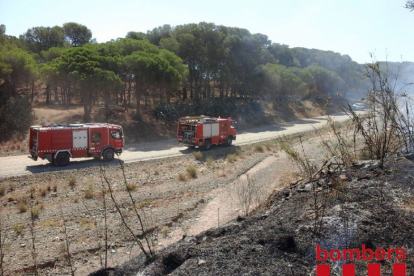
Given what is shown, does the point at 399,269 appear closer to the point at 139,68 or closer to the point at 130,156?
the point at 130,156

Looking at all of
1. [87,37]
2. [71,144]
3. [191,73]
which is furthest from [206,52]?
[71,144]

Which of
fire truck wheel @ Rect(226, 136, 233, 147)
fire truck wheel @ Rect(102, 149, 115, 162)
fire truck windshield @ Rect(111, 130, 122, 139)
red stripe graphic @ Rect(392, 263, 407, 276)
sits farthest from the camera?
fire truck wheel @ Rect(226, 136, 233, 147)

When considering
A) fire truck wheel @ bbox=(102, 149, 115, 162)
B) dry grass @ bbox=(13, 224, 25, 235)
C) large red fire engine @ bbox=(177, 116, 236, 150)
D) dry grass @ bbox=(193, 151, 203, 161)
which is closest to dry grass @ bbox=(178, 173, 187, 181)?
dry grass @ bbox=(193, 151, 203, 161)

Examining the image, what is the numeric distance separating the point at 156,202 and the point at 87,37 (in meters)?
41.2

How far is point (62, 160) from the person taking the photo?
19062 mm

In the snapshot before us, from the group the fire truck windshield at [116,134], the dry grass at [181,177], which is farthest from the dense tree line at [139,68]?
the dry grass at [181,177]

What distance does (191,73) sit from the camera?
1549 inches

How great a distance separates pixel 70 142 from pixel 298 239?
16216mm

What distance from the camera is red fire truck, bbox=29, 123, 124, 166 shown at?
1853 cm

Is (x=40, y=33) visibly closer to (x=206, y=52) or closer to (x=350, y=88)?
(x=206, y=52)

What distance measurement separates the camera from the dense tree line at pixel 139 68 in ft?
89.9

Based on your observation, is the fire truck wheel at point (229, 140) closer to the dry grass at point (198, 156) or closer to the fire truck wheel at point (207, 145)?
the fire truck wheel at point (207, 145)

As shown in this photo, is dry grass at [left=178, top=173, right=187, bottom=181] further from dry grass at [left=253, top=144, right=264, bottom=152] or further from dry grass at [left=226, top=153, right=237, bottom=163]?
dry grass at [left=253, top=144, right=264, bottom=152]

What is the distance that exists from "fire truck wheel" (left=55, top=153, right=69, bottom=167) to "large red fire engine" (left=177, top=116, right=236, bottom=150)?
8695 millimetres
